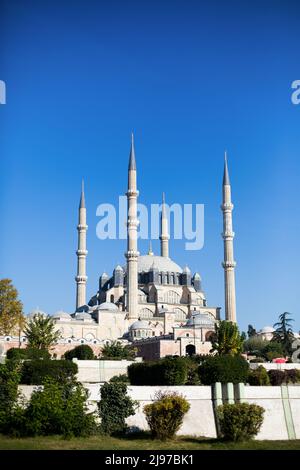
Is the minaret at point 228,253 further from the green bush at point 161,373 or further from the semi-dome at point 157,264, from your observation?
the green bush at point 161,373

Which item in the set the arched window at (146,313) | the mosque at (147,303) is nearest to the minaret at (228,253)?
the mosque at (147,303)

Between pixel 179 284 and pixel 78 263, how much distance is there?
10141 millimetres

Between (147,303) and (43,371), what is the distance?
35019 millimetres

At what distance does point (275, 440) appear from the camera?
1348 cm

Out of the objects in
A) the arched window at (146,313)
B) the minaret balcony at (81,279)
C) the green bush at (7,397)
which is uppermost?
the minaret balcony at (81,279)

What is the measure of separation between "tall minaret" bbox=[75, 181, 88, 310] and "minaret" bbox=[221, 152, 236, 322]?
1043 cm

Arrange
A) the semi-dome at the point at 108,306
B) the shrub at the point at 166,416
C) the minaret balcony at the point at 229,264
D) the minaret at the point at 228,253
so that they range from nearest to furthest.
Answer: the shrub at the point at 166,416, the minaret at the point at 228,253, the minaret balcony at the point at 229,264, the semi-dome at the point at 108,306

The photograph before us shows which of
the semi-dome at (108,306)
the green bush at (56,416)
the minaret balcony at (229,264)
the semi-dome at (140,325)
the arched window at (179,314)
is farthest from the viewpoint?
the arched window at (179,314)

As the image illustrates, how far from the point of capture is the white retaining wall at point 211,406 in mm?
13758

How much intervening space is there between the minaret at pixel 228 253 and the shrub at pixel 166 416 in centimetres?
3083

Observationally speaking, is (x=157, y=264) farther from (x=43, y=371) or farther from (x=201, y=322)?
(x=43, y=371)

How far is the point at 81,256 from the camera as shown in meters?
47.7

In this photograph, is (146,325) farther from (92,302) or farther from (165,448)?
(165,448)
